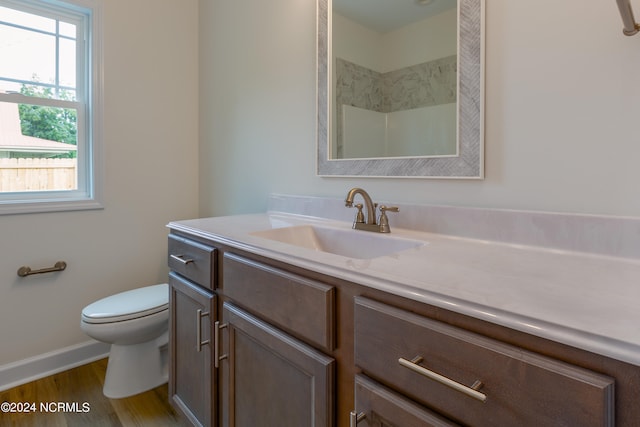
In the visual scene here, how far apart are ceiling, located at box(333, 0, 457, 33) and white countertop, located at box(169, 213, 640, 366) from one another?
0.80m

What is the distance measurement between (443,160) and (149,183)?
1885 millimetres

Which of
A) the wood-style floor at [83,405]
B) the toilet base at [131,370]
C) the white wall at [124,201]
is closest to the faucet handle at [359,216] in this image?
the wood-style floor at [83,405]

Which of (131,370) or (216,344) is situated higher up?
(216,344)

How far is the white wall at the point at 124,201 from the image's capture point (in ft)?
6.36

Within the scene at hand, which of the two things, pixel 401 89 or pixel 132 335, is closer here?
pixel 401 89

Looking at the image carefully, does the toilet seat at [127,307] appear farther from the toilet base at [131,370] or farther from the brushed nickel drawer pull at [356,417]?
the brushed nickel drawer pull at [356,417]

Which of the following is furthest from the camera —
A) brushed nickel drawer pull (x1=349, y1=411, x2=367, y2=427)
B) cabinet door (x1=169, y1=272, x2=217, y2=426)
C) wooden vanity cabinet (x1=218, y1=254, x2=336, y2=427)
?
cabinet door (x1=169, y1=272, x2=217, y2=426)

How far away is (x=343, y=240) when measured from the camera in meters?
1.34

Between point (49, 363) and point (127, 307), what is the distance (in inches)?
28.1

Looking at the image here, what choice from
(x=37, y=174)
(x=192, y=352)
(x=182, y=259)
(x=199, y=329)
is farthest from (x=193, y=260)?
(x=37, y=174)

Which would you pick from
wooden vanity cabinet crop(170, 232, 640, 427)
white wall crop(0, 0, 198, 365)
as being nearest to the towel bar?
white wall crop(0, 0, 198, 365)

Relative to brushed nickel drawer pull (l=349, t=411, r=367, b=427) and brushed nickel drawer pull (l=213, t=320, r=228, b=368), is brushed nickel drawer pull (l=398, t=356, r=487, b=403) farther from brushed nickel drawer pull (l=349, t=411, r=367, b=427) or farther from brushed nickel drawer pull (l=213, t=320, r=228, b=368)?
brushed nickel drawer pull (l=213, t=320, r=228, b=368)

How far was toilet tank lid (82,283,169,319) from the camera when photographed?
5.56 ft

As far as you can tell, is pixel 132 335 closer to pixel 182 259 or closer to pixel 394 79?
pixel 182 259
